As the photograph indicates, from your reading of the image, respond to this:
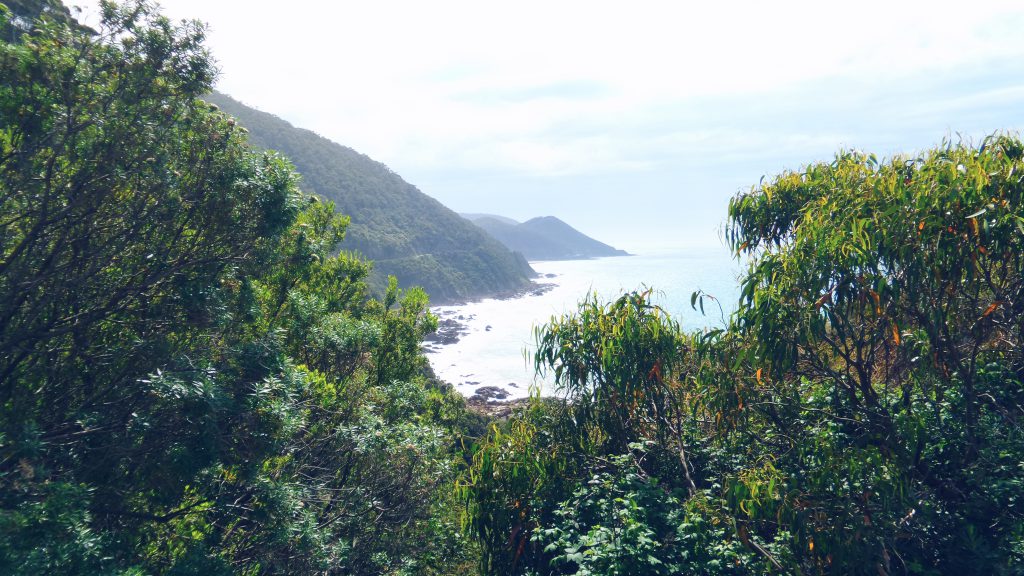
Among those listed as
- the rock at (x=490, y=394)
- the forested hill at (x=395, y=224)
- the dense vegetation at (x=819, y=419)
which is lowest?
the rock at (x=490, y=394)

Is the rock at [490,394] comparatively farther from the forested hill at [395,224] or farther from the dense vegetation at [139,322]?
the forested hill at [395,224]

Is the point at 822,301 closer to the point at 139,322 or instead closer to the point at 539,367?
the point at 539,367

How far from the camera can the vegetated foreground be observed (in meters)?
4.69

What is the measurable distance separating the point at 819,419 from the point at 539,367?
3524mm

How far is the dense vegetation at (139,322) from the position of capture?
498cm

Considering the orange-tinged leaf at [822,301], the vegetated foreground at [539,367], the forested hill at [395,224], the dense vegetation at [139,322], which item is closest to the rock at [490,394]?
the vegetated foreground at [539,367]

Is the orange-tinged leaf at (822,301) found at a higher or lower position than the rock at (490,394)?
higher

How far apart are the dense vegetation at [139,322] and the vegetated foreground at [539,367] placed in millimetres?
29

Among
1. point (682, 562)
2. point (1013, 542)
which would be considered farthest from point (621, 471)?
point (1013, 542)

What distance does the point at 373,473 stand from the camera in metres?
8.78

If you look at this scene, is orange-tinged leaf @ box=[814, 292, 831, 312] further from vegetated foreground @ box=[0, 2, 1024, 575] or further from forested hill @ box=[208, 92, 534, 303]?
forested hill @ box=[208, 92, 534, 303]

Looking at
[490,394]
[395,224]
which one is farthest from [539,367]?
[395,224]

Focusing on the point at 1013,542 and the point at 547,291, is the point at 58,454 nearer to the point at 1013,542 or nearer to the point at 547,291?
the point at 1013,542

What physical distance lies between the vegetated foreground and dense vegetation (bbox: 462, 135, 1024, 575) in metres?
0.03
